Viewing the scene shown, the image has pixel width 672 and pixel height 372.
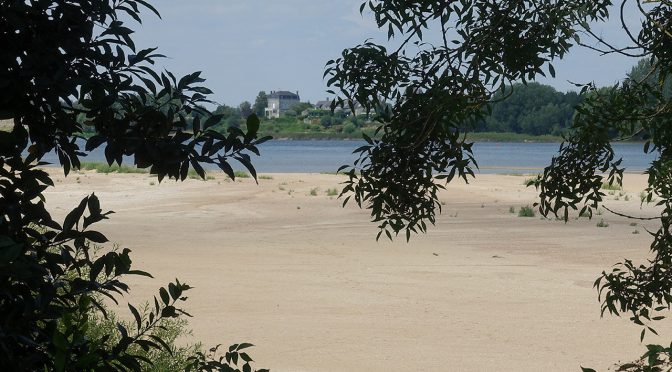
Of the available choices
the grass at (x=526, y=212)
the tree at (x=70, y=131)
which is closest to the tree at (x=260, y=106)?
the tree at (x=70, y=131)

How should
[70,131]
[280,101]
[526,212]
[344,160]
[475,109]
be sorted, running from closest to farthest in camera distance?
[70,131], [475,109], [526,212], [344,160], [280,101]

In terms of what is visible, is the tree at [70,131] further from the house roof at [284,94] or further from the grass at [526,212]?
the house roof at [284,94]

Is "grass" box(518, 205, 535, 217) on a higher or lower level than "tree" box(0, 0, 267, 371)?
lower

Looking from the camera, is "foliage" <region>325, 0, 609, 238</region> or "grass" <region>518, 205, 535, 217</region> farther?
"grass" <region>518, 205, 535, 217</region>

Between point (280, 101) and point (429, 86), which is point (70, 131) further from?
point (280, 101)

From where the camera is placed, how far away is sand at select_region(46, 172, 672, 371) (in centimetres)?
967

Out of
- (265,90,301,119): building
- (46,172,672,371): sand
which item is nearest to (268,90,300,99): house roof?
(265,90,301,119): building

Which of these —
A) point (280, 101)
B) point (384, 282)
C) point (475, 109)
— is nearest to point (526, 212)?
point (384, 282)

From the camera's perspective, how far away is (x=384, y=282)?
13.9m

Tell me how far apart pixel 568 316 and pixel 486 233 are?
8.99m

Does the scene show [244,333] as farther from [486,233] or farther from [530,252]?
[486,233]

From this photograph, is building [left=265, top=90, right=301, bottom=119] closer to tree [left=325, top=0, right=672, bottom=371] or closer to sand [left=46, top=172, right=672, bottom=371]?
sand [left=46, top=172, right=672, bottom=371]

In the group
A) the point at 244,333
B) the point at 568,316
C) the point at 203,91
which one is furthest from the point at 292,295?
the point at 203,91

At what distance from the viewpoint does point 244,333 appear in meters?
10.2
